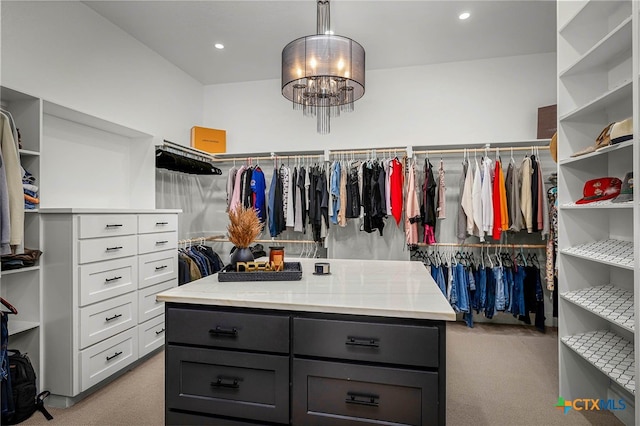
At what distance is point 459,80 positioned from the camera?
4.04 m

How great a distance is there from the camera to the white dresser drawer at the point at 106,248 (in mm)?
Result: 2244

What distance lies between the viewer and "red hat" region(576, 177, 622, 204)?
1.92 meters

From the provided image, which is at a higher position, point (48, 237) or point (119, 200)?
point (119, 200)

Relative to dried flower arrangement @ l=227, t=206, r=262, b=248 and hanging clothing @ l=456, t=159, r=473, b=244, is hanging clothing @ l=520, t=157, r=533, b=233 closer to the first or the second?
hanging clothing @ l=456, t=159, r=473, b=244

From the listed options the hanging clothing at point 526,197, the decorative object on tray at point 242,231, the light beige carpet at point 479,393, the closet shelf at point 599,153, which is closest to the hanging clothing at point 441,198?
the hanging clothing at point 526,197

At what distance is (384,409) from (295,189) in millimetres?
3001

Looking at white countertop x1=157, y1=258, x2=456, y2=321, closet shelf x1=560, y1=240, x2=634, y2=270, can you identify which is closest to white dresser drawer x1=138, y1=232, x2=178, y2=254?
white countertop x1=157, y1=258, x2=456, y2=321

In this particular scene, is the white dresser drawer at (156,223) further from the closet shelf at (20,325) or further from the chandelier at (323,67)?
the chandelier at (323,67)

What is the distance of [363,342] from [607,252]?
1.66 metres

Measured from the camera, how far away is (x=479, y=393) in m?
2.35

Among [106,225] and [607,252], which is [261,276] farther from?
[607,252]

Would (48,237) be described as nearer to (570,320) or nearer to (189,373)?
(189,373)

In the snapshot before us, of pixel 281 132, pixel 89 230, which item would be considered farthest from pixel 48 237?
pixel 281 132

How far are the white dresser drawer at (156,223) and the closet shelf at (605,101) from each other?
3.19m
